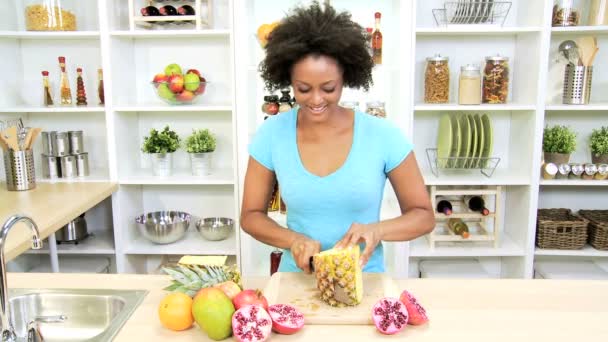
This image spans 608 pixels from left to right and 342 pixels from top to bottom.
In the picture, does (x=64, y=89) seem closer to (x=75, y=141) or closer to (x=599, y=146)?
(x=75, y=141)

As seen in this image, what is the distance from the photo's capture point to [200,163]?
2707 millimetres

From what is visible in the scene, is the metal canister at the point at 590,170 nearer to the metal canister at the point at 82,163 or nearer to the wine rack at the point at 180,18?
the wine rack at the point at 180,18

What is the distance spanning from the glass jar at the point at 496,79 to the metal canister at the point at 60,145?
2.05m

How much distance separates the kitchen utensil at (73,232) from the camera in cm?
274

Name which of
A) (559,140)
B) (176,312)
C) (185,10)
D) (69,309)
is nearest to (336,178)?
(176,312)

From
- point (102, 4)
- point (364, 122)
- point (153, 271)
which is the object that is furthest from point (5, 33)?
point (364, 122)

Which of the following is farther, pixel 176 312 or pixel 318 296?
pixel 318 296

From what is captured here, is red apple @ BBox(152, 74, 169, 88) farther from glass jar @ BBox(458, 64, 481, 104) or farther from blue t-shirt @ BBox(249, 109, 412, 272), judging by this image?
glass jar @ BBox(458, 64, 481, 104)

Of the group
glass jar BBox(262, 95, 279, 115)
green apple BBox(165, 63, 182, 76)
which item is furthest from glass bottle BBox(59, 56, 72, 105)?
glass jar BBox(262, 95, 279, 115)

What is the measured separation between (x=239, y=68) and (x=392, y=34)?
0.78m

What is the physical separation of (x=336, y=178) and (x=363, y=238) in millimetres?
212

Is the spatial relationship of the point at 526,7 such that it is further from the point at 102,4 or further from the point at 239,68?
the point at 102,4

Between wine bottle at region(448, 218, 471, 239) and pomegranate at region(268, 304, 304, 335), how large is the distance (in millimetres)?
1745

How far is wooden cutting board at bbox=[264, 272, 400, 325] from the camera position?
1132mm
